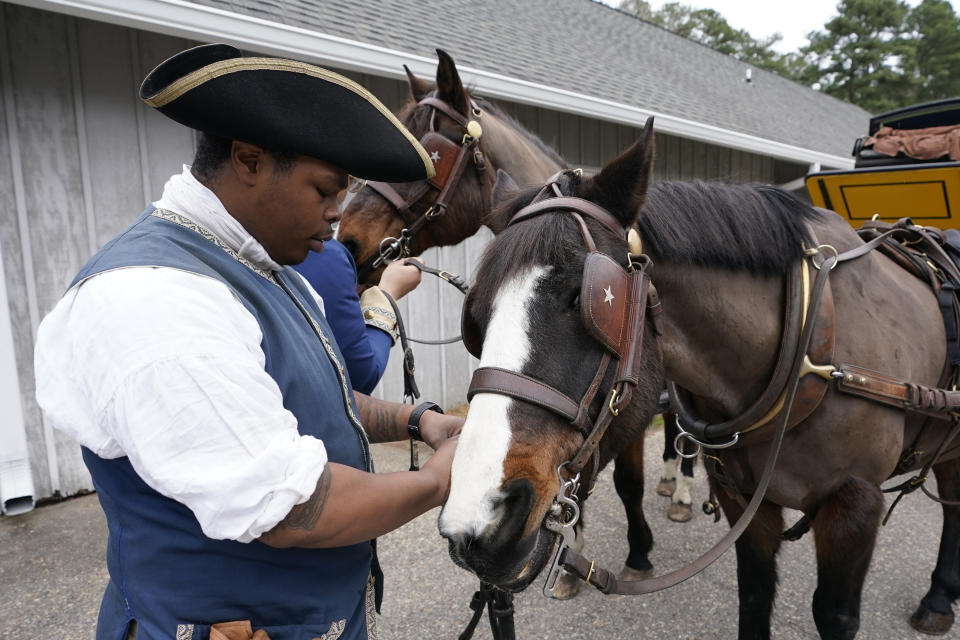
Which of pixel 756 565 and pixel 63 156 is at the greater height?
pixel 63 156

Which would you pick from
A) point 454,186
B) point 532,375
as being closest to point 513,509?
point 532,375

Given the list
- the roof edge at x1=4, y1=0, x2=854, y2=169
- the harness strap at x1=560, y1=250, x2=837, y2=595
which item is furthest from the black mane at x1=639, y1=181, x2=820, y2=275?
the roof edge at x1=4, y1=0, x2=854, y2=169

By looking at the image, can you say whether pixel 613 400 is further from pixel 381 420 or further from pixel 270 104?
pixel 270 104

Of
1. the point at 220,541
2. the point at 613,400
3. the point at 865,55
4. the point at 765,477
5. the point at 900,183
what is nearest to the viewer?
the point at 220,541

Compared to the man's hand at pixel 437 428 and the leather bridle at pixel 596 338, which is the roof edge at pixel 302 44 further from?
the man's hand at pixel 437 428

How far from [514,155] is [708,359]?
5.03 feet

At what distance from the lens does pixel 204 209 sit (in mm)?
1092

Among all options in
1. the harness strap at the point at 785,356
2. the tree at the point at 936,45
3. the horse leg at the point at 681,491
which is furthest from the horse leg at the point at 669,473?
the tree at the point at 936,45

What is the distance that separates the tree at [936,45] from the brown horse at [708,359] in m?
36.9

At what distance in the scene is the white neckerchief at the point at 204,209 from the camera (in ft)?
3.59

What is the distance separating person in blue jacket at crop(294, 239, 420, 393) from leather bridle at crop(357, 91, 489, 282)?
31.0 inches

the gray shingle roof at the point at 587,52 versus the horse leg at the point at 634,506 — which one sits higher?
the gray shingle roof at the point at 587,52

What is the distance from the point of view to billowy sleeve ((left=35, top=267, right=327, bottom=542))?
832mm

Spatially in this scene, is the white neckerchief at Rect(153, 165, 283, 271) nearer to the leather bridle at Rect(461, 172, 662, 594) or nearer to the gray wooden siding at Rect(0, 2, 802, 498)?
the leather bridle at Rect(461, 172, 662, 594)
